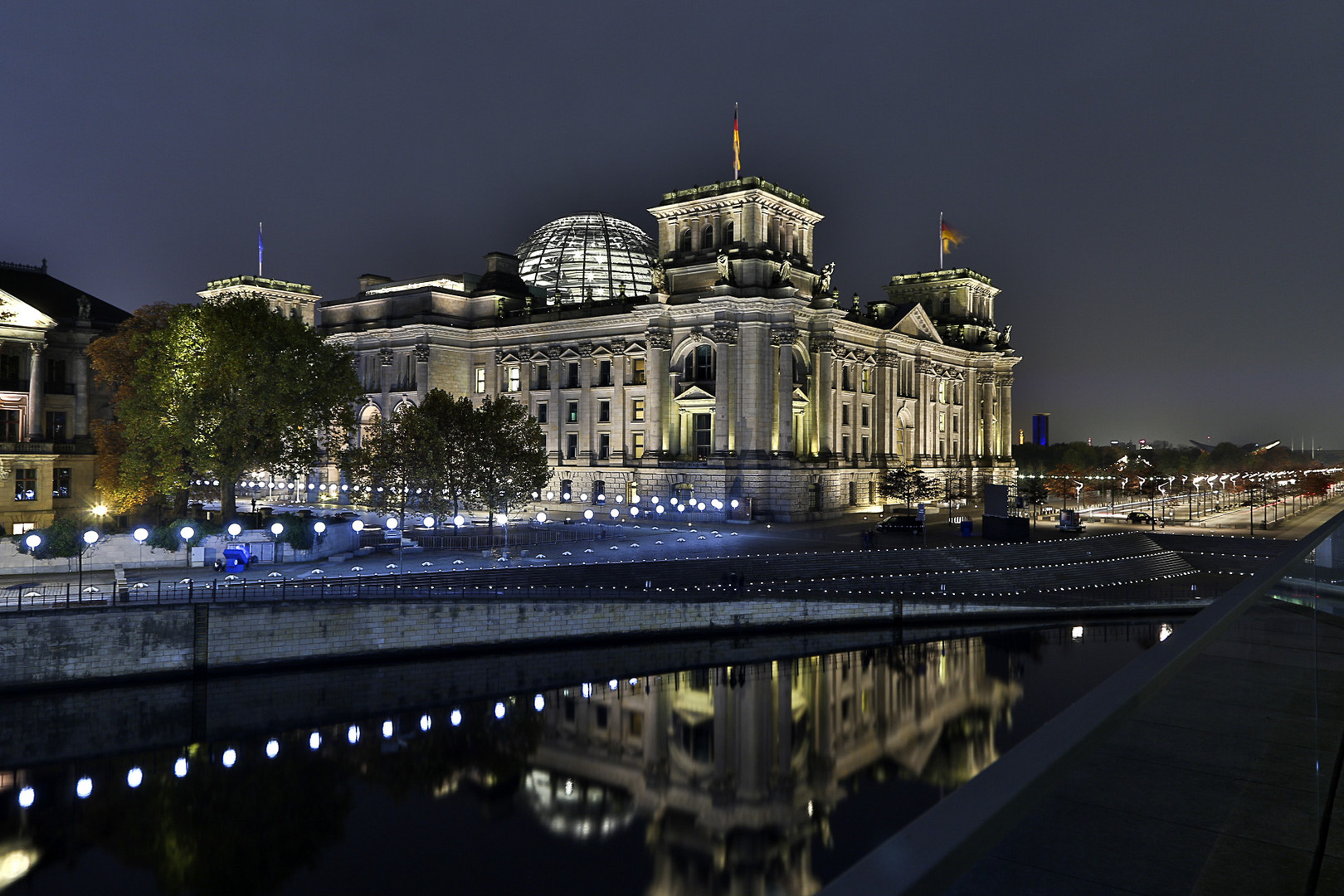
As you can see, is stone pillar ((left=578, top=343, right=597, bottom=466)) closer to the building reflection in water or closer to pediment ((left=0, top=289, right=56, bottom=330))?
pediment ((left=0, top=289, right=56, bottom=330))

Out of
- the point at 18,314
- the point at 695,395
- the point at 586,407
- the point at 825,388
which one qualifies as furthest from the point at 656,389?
the point at 18,314

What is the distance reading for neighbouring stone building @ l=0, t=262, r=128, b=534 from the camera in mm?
69750

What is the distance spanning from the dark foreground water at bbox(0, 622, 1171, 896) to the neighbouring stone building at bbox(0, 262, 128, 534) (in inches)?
1700

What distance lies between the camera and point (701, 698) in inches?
1641

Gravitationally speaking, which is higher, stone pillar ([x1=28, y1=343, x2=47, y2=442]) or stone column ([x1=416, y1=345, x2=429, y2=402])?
stone column ([x1=416, y1=345, x2=429, y2=402])

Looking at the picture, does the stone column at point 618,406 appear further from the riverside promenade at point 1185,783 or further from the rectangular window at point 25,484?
the riverside promenade at point 1185,783

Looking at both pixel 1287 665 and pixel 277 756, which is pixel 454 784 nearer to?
pixel 277 756

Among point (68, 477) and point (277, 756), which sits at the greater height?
point (68, 477)

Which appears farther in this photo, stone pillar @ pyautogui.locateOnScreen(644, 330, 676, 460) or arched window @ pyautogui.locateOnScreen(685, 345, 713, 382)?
stone pillar @ pyautogui.locateOnScreen(644, 330, 676, 460)

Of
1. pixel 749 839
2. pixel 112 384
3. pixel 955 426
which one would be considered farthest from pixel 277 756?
pixel 955 426

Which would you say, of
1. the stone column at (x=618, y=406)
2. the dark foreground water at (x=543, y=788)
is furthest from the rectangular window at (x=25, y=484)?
the stone column at (x=618, y=406)

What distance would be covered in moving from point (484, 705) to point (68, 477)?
53639mm

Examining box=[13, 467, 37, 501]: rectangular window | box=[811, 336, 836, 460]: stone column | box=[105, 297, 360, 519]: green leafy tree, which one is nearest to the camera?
box=[105, 297, 360, 519]: green leafy tree

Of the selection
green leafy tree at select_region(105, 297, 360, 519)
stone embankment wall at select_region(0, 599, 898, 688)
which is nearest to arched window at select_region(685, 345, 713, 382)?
green leafy tree at select_region(105, 297, 360, 519)
